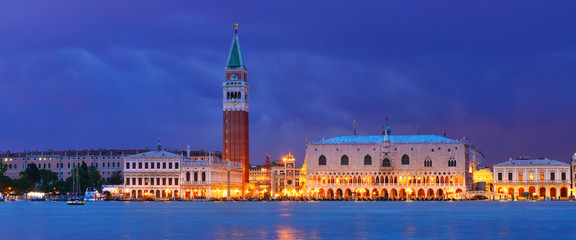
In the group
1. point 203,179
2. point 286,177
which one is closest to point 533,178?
point 203,179

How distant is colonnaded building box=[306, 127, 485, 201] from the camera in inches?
5089

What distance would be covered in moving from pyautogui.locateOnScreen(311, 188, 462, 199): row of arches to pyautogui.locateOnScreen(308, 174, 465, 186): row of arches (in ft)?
3.68

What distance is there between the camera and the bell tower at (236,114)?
5586 inches

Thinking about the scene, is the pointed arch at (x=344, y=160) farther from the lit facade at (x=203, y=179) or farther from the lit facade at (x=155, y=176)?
the lit facade at (x=155, y=176)

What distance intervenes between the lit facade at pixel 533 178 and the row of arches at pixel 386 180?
6281mm

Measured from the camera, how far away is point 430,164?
12988 centimetres

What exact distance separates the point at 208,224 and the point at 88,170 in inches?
4590

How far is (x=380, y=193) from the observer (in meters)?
131

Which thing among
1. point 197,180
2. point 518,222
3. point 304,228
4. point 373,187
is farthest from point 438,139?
point 304,228

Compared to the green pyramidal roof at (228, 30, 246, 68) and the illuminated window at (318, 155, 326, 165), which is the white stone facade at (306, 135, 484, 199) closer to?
the illuminated window at (318, 155, 326, 165)

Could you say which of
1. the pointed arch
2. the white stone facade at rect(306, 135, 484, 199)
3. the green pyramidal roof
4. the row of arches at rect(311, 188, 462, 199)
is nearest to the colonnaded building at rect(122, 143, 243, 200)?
the white stone facade at rect(306, 135, 484, 199)

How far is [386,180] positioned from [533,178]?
22755mm

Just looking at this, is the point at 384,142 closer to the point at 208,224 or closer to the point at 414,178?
the point at 414,178

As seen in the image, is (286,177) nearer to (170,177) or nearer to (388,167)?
(170,177)
